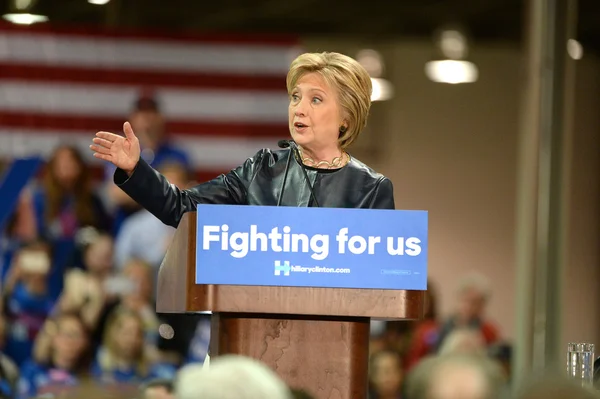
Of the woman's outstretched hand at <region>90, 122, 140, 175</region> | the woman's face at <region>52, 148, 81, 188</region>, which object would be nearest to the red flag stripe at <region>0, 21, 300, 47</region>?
the woman's face at <region>52, 148, 81, 188</region>

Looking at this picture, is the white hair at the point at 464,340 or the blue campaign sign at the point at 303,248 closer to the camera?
the blue campaign sign at the point at 303,248

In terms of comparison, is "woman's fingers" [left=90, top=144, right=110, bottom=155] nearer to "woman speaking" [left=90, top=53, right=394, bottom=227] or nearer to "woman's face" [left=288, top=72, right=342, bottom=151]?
"woman speaking" [left=90, top=53, right=394, bottom=227]

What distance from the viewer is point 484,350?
806 centimetres

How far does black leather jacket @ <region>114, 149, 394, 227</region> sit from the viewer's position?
2.93 m

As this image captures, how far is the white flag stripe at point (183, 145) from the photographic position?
767cm

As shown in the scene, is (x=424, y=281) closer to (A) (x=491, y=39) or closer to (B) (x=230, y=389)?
(B) (x=230, y=389)

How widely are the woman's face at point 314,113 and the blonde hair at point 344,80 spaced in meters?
0.02

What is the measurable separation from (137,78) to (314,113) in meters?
5.15

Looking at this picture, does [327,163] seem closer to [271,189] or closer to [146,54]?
[271,189]

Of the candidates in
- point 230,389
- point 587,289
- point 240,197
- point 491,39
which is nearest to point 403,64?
point 491,39

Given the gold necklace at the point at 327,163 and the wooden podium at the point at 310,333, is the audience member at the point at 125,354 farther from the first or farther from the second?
the wooden podium at the point at 310,333

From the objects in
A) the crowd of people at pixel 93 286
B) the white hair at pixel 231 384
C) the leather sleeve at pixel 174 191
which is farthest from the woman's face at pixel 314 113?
the crowd of people at pixel 93 286

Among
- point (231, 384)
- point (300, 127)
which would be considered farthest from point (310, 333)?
point (231, 384)

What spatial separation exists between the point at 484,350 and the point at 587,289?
17.9 ft
